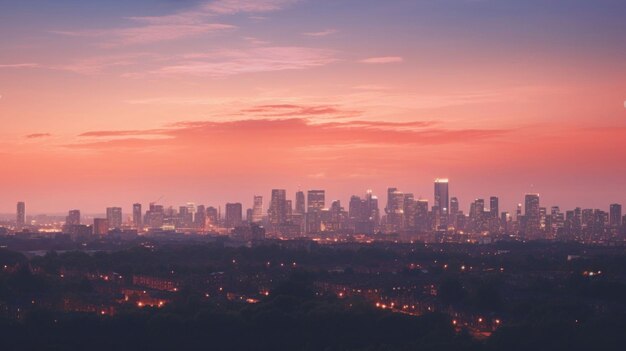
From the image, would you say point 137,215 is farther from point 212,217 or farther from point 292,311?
point 292,311

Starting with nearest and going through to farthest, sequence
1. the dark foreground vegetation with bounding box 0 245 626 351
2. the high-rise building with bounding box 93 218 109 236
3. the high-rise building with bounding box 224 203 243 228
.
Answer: the dark foreground vegetation with bounding box 0 245 626 351 → the high-rise building with bounding box 93 218 109 236 → the high-rise building with bounding box 224 203 243 228

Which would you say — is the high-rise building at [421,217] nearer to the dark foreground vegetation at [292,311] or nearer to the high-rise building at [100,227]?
the high-rise building at [100,227]

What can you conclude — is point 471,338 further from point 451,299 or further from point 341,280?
point 341,280

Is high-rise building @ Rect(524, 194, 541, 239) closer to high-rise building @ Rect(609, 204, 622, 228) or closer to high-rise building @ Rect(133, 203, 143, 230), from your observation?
high-rise building @ Rect(609, 204, 622, 228)

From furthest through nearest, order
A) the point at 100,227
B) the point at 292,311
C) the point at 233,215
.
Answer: the point at 233,215
the point at 100,227
the point at 292,311

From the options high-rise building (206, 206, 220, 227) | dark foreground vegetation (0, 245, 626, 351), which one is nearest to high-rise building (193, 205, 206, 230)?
high-rise building (206, 206, 220, 227)

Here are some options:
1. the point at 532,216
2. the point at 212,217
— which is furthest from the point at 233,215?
the point at 532,216

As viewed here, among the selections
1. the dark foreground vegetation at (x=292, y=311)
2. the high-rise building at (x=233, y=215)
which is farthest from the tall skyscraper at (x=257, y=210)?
the dark foreground vegetation at (x=292, y=311)
